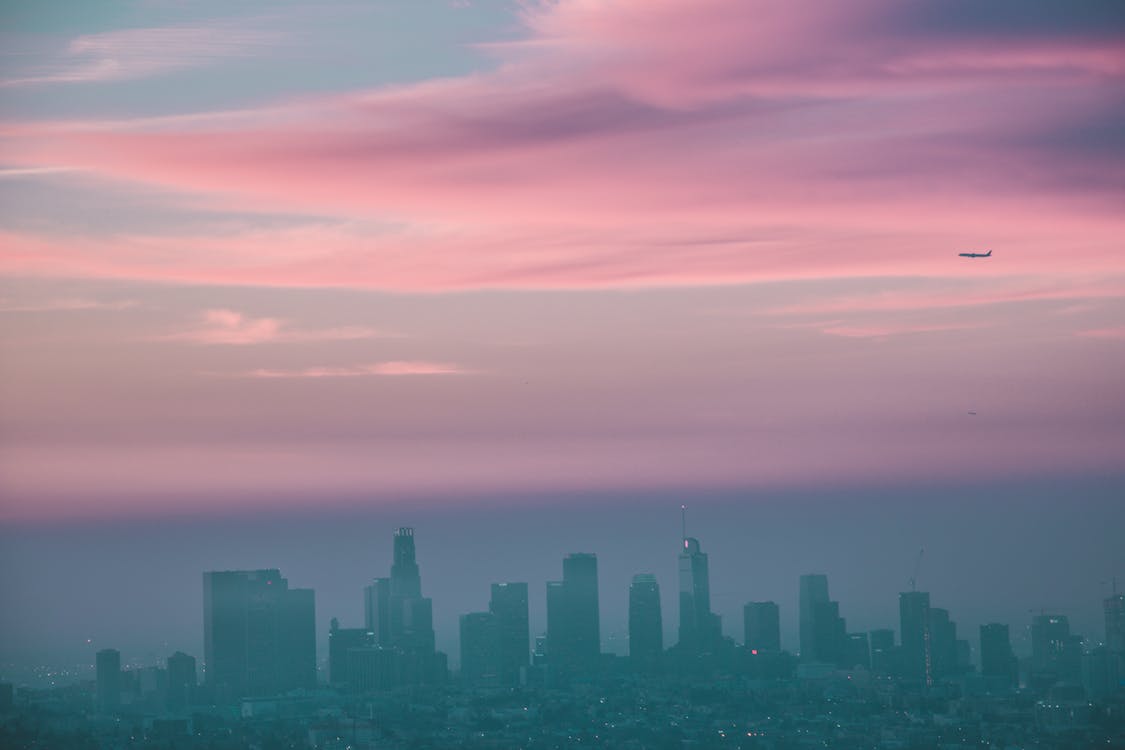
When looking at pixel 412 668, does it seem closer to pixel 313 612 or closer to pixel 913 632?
pixel 313 612

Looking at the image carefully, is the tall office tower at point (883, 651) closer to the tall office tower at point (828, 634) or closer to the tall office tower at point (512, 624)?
the tall office tower at point (828, 634)

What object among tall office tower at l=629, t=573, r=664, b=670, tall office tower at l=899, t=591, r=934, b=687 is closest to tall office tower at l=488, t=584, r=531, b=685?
tall office tower at l=629, t=573, r=664, b=670

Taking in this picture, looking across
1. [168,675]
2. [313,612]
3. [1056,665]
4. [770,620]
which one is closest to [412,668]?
[313,612]

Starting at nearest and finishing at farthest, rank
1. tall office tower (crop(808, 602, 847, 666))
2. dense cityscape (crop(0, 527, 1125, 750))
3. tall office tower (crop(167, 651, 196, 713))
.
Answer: dense cityscape (crop(0, 527, 1125, 750)) < tall office tower (crop(167, 651, 196, 713)) < tall office tower (crop(808, 602, 847, 666))

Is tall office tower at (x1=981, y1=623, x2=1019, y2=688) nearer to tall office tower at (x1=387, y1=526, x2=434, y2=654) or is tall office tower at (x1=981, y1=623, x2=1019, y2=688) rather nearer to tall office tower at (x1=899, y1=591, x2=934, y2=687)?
tall office tower at (x1=899, y1=591, x2=934, y2=687)

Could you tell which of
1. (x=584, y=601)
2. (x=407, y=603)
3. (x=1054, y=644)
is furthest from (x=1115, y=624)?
(x=407, y=603)
